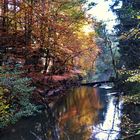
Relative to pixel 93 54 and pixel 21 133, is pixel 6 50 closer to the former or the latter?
pixel 21 133

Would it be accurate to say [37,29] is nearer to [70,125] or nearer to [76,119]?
[76,119]

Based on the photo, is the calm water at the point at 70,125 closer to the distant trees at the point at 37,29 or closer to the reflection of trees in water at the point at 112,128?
the reflection of trees in water at the point at 112,128

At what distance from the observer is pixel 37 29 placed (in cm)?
2161

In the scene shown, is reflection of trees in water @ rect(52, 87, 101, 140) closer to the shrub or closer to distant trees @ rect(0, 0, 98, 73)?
the shrub

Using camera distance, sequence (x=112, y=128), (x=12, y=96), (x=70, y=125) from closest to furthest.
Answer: (x=12, y=96) < (x=112, y=128) < (x=70, y=125)

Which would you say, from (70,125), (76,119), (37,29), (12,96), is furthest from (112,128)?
(37,29)

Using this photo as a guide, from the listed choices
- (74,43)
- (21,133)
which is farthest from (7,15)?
(21,133)

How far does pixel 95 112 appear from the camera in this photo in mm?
20969

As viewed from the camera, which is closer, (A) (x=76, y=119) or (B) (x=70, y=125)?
(B) (x=70, y=125)

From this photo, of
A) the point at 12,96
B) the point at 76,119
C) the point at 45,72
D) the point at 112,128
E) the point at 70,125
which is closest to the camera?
the point at 12,96

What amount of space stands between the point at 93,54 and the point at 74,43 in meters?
10.7

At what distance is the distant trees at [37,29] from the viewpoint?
2000 centimetres

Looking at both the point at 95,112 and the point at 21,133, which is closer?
the point at 21,133

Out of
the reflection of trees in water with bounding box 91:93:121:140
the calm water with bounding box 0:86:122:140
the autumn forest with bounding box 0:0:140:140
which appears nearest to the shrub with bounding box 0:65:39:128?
the autumn forest with bounding box 0:0:140:140
